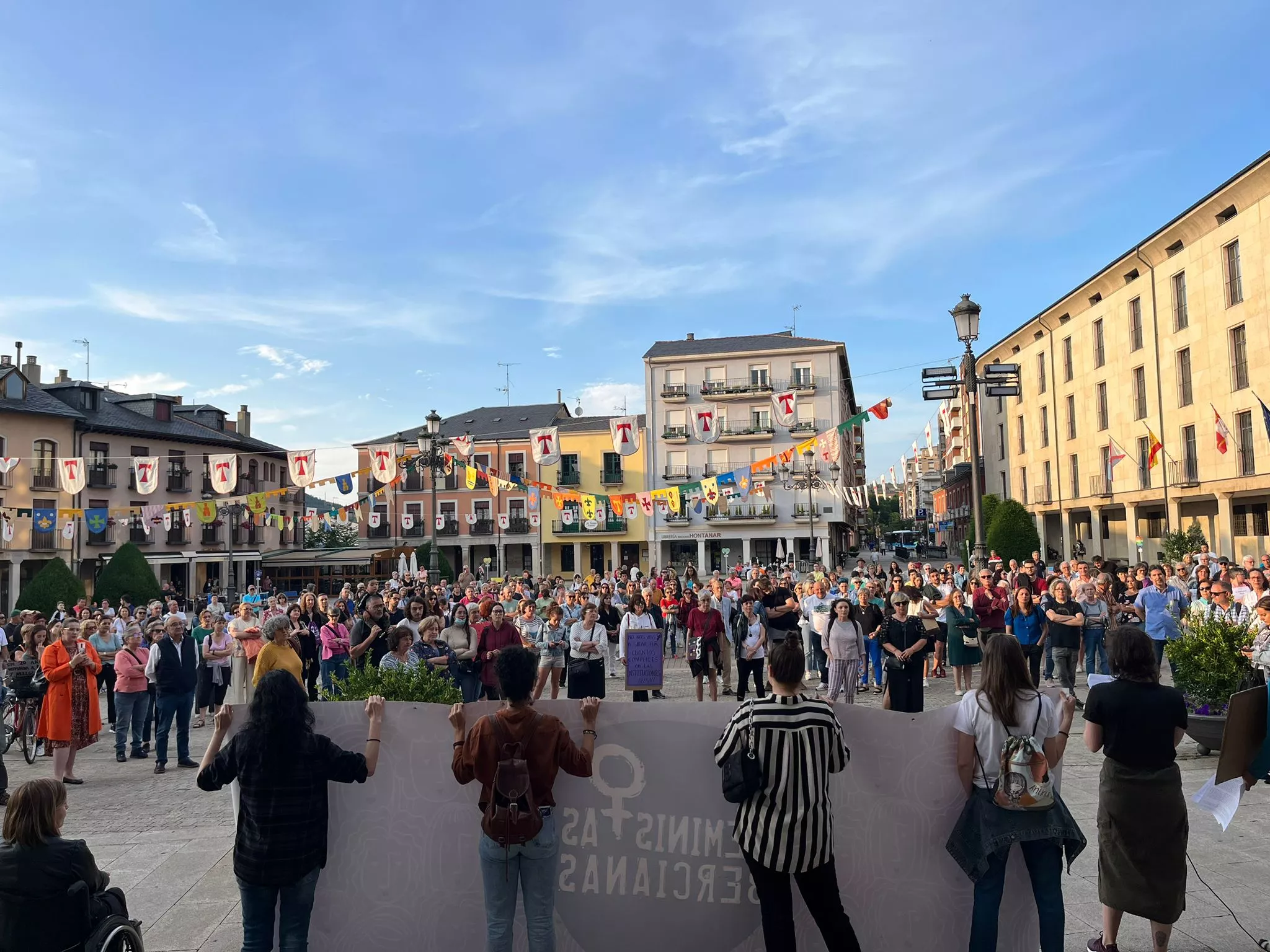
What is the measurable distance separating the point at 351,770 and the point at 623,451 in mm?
27255

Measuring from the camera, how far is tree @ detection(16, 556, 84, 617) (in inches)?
1002

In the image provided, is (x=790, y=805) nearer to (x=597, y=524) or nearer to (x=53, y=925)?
(x=53, y=925)

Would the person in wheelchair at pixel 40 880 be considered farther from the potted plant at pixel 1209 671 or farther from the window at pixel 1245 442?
the window at pixel 1245 442

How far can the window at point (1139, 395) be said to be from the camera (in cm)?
3191

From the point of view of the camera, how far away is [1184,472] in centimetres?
2925

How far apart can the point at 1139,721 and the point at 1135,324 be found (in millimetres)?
34002

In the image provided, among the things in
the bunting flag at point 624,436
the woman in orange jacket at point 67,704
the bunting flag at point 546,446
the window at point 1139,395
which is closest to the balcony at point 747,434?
the bunting flag at point 624,436

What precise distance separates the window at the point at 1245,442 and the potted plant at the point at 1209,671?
876 inches

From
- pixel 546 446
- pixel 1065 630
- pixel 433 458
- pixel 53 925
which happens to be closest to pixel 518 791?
pixel 53 925

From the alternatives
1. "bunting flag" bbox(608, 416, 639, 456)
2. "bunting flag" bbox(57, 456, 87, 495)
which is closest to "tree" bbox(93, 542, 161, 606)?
"bunting flag" bbox(57, 456, 87, 495)

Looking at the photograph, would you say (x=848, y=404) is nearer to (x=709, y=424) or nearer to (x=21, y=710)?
(x=709, y=424)

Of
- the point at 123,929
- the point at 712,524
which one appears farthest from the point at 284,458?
the point at 123,929

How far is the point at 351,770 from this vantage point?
3430mm

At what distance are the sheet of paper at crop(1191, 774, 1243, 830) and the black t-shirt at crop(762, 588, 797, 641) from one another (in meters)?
8.21
